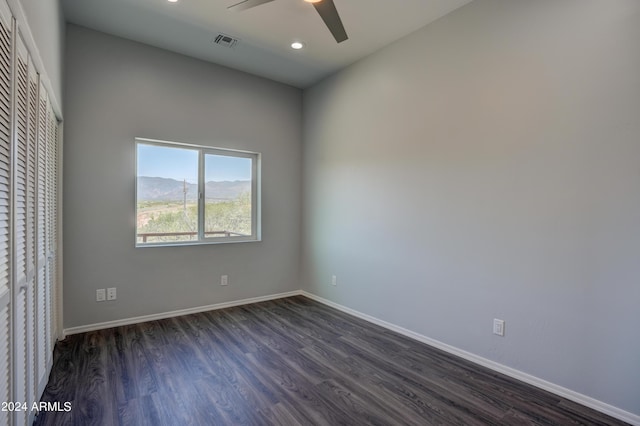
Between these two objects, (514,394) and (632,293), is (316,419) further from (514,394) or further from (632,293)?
(632,293)

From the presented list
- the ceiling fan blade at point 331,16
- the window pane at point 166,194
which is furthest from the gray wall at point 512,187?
the window pane at point 166,194

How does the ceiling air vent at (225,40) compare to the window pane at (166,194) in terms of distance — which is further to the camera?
the window pane at (166,194)

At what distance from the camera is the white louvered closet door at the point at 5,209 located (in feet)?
4.10

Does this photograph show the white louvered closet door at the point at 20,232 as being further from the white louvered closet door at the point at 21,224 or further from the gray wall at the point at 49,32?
the gray wall at the point at 49,32

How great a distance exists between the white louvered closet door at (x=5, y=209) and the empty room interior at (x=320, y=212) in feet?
0.05

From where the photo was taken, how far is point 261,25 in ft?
10.2

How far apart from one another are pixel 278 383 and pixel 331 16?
2.71m

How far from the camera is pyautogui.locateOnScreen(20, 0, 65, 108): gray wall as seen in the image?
5.43 ft

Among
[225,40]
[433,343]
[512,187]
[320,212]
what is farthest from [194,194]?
[512,187]

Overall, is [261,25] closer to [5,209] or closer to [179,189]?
[179,189]

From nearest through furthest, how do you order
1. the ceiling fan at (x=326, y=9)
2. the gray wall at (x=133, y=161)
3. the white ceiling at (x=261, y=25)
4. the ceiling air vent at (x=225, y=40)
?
the ceiling fan at (x=326, y=9)
the white ceiling at (x=261, y=25)
the gray wall at (x=133, y=161)
the ceiling air vent at (x=225, y=40)

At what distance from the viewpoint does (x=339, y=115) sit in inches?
162

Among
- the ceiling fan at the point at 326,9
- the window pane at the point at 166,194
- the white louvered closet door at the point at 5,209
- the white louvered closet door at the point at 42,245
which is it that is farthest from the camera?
the window pane at the point at 166,194

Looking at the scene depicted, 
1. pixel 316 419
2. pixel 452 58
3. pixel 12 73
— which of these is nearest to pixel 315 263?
pixel 316 419
